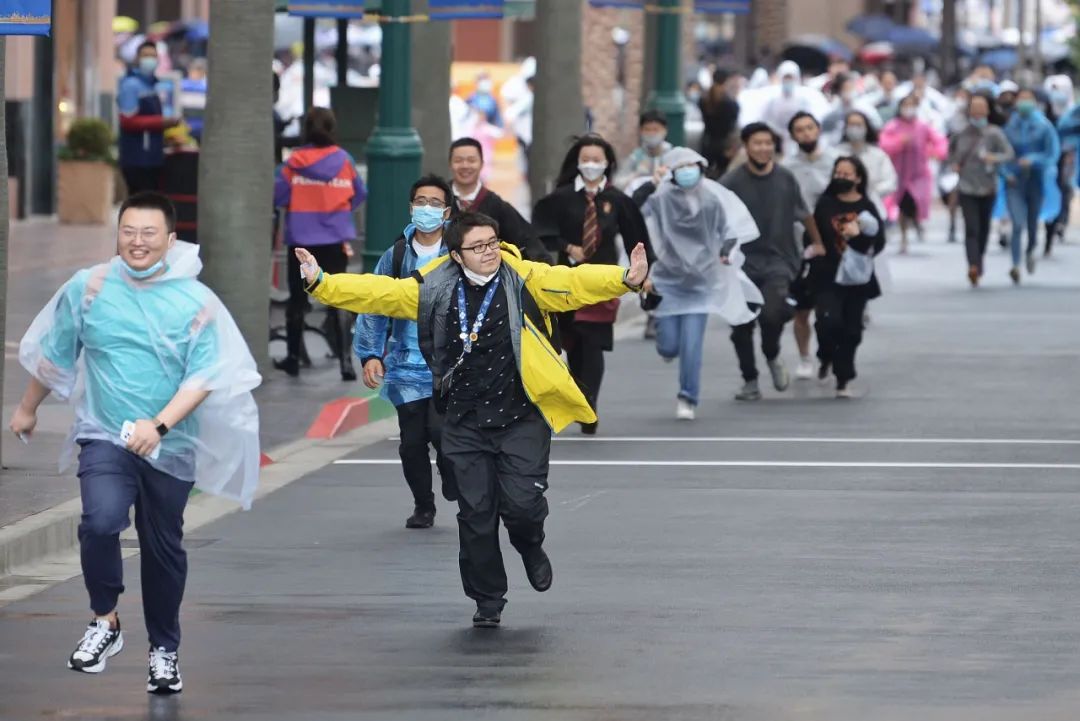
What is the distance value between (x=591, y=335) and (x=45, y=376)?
7.77 m

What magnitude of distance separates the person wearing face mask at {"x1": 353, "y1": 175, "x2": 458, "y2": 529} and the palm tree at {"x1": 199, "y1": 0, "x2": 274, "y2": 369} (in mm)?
4892

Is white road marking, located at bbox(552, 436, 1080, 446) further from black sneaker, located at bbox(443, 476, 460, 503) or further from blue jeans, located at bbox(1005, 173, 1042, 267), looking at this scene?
blue jeans, located at bbox(1005, 173, 1042, 267)

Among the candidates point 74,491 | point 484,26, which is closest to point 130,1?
point 484,26

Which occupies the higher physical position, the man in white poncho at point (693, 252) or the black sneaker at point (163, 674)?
the man in white poncho at point (693, 252)

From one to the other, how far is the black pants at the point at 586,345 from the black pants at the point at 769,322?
5.97 feet

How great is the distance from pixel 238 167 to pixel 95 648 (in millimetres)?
8739

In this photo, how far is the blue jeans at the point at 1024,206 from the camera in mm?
27875

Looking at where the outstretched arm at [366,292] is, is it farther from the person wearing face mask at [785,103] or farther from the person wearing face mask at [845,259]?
the person wearing face mask at [785,103]

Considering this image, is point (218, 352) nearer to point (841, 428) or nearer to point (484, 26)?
point (841, 428)

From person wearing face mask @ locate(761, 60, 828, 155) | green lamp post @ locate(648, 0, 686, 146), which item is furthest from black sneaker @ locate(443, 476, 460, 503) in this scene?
person wearing face mask @ locate(761, 60, 828, 155)

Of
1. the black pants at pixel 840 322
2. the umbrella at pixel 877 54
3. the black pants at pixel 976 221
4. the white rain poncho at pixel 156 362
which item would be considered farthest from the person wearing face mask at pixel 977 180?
the umbrella at pixel 877 54

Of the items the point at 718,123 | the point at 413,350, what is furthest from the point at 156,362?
the point at 718,123

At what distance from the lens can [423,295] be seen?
9.79 metres

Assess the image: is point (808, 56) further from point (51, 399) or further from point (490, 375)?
point (490, 375)
